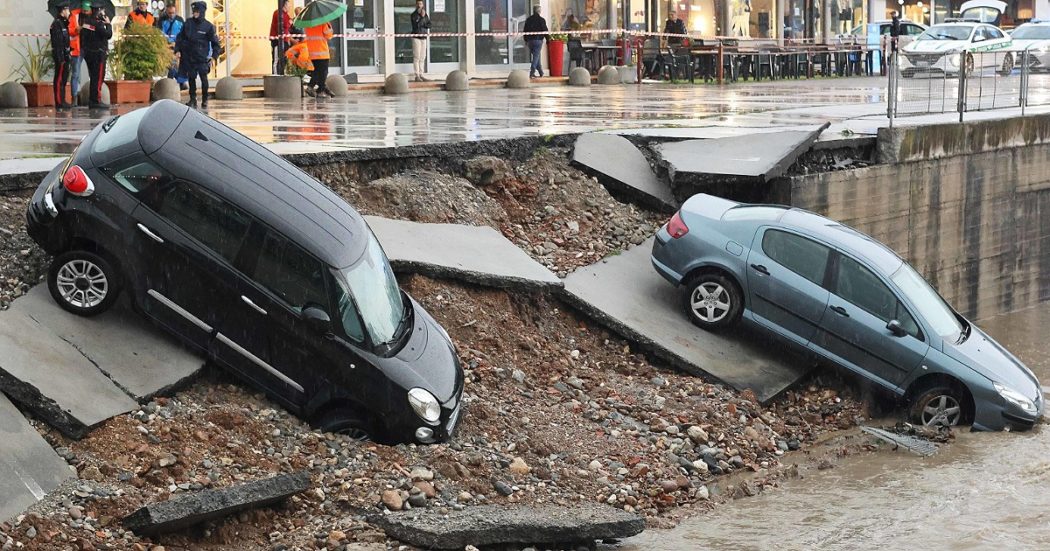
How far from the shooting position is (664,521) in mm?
9430

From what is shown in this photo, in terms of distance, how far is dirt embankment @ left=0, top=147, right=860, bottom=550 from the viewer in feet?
25.7

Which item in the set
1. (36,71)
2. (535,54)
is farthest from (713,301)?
(535,54)

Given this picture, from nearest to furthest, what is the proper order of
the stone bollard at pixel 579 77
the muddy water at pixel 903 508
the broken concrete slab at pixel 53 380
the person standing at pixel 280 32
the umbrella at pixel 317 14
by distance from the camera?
the broken concrete slab at pixel 53 380, the muddy water at pixel 903 508, the umbrella at pixel 317 14, the person standing at pixel 280 32, the stone bollard at pixel 579 77

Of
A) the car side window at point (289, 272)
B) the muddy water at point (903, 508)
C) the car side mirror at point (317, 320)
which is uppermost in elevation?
the car side window at point (289, 272)

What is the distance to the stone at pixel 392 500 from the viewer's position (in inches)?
326

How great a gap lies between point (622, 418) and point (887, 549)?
2.71 metres

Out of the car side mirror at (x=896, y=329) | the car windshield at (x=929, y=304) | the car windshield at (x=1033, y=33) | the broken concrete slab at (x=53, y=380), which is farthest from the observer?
the car windshield at (x=1033, y=33)

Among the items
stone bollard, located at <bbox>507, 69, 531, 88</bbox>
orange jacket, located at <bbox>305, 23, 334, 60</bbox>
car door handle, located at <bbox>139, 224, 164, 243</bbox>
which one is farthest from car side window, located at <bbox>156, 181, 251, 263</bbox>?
stone bollard, located at <bbox>507, 69, 531, 88</bbox>

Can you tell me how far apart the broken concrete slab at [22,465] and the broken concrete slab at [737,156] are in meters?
9.03

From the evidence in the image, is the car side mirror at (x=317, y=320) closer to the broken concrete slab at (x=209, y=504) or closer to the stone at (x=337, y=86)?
the broken concrete slab at (x=209, y=504)

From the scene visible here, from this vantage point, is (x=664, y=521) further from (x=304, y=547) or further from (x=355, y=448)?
(x=304, y=547)

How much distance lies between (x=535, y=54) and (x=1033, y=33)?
17.8 meters

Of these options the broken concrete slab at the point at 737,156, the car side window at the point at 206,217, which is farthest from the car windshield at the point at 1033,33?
the car side window at the point at 206,217

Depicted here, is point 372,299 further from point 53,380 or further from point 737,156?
point 737,156
